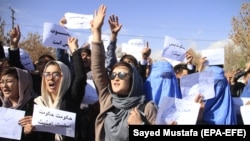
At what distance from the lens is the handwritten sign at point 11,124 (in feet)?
10.2

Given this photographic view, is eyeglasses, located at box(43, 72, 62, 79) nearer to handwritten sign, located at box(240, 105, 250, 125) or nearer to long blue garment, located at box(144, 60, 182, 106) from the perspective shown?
long blue garment, located at box(144, 60, 182, 106)

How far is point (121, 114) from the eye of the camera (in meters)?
2.97

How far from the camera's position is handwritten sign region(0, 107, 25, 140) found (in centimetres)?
311

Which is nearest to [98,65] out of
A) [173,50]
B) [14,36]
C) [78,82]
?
[78,82]

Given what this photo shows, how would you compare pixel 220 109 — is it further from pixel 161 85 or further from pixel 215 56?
pixel 215 56

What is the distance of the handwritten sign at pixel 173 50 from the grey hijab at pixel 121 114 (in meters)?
2.05

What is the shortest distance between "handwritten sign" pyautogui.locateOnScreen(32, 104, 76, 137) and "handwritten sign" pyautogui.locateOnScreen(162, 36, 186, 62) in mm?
2330

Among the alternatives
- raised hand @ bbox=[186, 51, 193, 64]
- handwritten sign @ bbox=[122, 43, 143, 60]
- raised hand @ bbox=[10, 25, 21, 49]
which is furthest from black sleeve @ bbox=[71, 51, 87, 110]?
handwritten sign @ bbox=[122, 43, 143, 60]

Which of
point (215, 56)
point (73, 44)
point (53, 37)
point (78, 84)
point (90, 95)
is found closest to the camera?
point (78, 84)

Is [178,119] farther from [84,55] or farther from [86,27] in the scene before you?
[86,27]

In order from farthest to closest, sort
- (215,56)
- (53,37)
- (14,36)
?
1. (53,37)
2. (215,56)
3. (14,36)

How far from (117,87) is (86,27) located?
243cm

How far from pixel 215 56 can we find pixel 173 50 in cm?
86

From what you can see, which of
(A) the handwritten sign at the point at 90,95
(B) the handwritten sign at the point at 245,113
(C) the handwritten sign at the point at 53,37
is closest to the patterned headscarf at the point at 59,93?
(A) the handwritten sign at the point at 90,95
